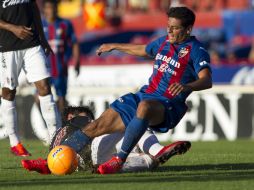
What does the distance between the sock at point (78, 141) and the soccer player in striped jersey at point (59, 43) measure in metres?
7.17

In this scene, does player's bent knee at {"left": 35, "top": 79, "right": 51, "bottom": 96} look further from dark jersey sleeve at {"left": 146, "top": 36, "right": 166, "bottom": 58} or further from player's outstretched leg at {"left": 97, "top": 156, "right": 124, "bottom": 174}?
player's outstretched leg at {"left": 97, "top": 156, "right": 124, "bottom": 174}

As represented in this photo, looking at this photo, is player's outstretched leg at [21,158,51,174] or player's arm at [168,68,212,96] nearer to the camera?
player's arm at [168,68,212,96]

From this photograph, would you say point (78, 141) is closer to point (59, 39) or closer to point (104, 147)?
point (104, 147)

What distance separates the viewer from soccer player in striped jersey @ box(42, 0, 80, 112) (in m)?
16.2

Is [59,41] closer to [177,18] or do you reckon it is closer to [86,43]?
[177,18]

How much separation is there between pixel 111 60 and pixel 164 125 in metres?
14.2

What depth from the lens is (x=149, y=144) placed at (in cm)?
925

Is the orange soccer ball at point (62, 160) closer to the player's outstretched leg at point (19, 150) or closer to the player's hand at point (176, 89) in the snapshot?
the player's hand at point (176, 89)

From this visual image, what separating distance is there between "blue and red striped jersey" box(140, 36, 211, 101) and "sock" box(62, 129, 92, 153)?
29.3 inches

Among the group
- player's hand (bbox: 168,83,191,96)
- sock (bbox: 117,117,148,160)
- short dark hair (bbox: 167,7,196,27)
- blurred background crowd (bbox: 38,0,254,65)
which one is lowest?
blurred background crowd (bbox: 38,0,254,65)

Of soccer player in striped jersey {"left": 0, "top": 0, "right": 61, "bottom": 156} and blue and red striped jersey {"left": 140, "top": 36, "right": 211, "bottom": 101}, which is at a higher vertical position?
blue and red striped jersey {"left": 140, "top": 36, "right": 211, "bottom": 101}

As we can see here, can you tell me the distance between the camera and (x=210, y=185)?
25.3 ft

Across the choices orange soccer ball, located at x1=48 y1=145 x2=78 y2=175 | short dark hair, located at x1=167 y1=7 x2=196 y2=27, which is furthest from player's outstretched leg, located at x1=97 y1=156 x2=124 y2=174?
short dark hair, located at x1=167 y1=7 x2=196 y2=27

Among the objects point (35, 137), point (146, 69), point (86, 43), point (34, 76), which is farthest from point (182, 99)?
point (86, 43)
